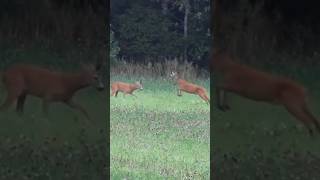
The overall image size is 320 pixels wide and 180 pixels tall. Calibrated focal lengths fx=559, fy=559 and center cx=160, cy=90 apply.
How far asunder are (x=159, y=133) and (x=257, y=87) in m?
0.55

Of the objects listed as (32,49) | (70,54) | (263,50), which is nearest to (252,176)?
(263,50)

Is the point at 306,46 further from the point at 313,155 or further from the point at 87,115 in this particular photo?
the point at 87,115

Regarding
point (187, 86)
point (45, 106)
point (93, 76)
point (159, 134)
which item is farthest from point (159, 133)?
point (45, 106)

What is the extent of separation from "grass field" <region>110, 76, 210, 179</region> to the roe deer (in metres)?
0.10

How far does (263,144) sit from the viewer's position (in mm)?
2664

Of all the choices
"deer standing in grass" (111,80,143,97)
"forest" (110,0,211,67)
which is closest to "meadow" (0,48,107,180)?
"deer standing in grass" (111,80,143,97)

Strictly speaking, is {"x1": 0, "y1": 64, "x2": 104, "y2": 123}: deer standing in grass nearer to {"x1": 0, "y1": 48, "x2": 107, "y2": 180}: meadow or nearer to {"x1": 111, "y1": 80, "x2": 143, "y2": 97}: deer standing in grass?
{"x1": 0, "y1": 48, "x2": 107, "y2": 180}: meadow

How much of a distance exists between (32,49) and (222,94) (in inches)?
36.6

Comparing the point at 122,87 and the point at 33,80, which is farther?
the point at 122,87

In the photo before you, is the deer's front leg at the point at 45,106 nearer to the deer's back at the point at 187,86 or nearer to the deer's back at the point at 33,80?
the deer's back at the point at 33,80

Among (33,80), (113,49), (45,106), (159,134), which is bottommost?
(159,134)

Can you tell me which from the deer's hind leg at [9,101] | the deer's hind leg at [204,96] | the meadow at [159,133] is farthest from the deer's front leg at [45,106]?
the deer's hind leg at [204,96]

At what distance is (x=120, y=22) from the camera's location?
2801 millimetres

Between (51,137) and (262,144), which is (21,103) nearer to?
(51,137)
